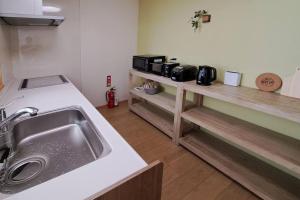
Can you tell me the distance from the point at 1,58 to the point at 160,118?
1.98 m

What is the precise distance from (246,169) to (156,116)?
1397 mm

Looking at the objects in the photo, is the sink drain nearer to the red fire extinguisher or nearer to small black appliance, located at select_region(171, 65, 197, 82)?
small black appliance, located at select_region(171, 65, 197, 82)

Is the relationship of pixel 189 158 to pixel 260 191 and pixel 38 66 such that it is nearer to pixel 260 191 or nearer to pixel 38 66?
pixel 260 191

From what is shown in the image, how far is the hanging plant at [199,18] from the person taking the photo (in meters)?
2.18

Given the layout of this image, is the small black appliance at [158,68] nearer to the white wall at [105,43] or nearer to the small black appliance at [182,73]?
the small black appliance at [182,73]

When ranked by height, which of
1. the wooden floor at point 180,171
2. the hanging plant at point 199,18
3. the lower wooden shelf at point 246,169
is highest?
the hanging plant at point 199,18

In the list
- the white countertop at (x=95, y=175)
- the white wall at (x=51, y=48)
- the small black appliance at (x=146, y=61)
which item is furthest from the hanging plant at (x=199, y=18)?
the white countertop at (x=95, y=175)

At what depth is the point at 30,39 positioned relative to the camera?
7.52 feet

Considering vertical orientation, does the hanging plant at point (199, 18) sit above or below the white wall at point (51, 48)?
above

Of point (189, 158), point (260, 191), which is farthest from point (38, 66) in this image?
point (260, 191)

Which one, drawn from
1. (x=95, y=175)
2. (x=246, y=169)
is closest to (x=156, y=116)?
(x=246, y=169)

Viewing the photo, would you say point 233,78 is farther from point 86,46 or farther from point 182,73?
point 86,46

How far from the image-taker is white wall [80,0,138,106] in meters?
2.77

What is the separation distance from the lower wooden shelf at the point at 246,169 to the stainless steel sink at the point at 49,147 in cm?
133
